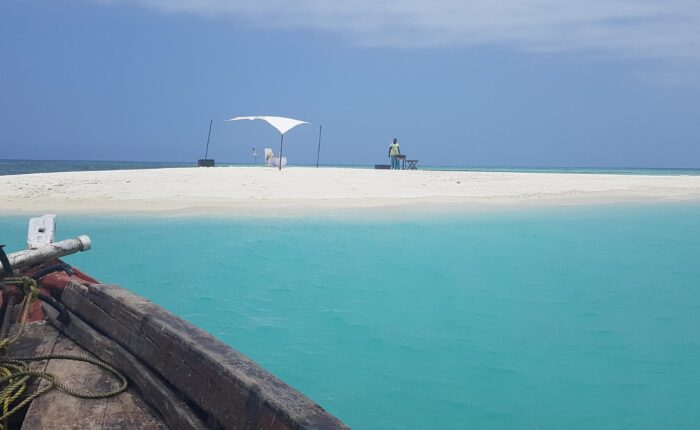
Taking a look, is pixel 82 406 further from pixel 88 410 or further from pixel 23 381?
pixel 23 381

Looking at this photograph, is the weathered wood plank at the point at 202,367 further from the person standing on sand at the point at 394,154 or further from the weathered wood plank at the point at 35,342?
the person standing on sand at the point at 394,154

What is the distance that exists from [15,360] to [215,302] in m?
4.99

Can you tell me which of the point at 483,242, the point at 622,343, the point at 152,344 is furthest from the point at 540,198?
the point at 152,344

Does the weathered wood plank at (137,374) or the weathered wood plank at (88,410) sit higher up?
the weathered wood plank at (137,374)

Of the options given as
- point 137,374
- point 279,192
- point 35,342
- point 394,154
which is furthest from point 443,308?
point 394,154

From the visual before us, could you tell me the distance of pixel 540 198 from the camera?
21.0 metres

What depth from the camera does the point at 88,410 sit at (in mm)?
2539

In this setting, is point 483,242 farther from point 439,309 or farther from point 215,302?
point 215,302

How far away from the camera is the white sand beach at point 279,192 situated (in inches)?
682

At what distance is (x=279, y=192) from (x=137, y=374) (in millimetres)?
16786

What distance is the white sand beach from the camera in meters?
17.3

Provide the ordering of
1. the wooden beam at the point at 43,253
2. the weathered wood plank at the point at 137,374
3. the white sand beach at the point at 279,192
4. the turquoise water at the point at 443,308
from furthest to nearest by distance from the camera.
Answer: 1. the white sand beach at the point at 279,192
2. the turquoise water at the point at 443,308
3. the wooden beam at the point at 43,253
4. the weathered wood plank at the point at 137,374

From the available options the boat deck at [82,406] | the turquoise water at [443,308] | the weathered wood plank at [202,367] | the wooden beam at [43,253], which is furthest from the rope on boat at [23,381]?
the turquoise water at [443,308]

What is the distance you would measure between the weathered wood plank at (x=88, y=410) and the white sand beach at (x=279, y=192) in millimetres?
13171
